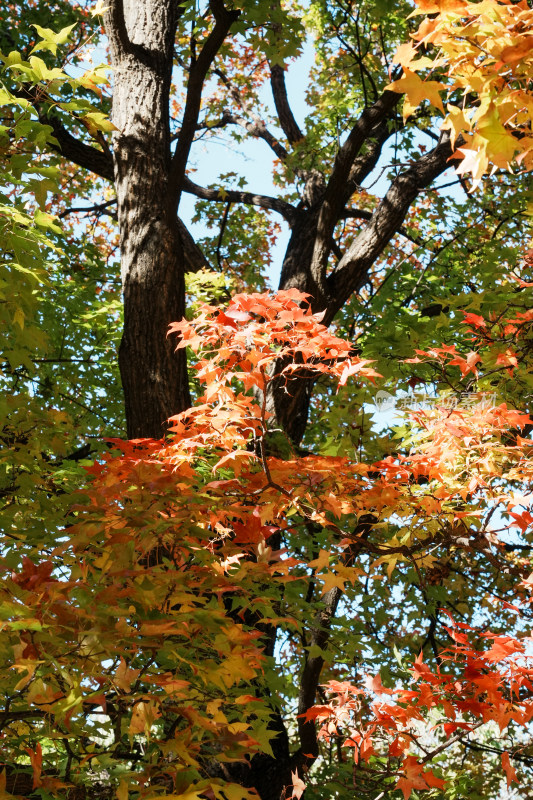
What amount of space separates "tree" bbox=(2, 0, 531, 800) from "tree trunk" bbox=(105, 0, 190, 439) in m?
0.02

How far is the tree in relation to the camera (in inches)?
85.1

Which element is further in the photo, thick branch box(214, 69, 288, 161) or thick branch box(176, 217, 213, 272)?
thick branch box(214, 69, 288, 161)

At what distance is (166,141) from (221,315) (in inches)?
101

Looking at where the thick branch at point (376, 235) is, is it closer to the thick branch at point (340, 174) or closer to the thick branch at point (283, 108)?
the thick branch at point (340, 174)

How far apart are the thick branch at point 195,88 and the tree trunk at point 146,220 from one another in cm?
10

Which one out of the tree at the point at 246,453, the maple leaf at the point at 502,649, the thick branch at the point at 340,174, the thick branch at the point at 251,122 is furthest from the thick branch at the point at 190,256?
the maple leaf at the point at 502,649

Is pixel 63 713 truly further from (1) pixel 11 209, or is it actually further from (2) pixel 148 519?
(1) pixel 11 209

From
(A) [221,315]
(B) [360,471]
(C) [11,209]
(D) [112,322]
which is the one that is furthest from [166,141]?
(B) [360,471]

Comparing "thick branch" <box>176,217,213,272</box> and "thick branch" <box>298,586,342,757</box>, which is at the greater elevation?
"thick branch" <box>176,217,213,272</box>

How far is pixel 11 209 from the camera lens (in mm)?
3129

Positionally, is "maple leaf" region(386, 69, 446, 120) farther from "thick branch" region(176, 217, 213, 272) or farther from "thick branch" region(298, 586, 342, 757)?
"thick branch" region(176, 217, 213, 272)

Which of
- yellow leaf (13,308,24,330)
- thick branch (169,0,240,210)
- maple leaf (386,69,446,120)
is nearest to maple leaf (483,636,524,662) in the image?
maple leaf (386,69,446,120)

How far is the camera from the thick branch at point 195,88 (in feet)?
15.9

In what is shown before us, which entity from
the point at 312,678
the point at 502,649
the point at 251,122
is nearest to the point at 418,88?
the point at 502,649
